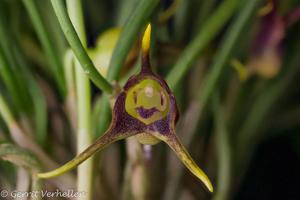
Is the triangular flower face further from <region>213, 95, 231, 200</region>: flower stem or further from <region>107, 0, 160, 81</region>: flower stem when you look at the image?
<region>213, 95, 231, 200</region>: flower stem

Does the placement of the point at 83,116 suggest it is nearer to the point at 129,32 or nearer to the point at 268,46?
the point at 129,32

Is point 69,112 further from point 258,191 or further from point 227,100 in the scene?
point 258,191

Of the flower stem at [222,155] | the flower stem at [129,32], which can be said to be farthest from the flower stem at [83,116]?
the flower stem at [222,155]

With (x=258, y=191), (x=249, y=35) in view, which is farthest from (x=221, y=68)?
(x=258, y=191)

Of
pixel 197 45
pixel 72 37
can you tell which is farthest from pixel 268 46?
pixel 72 37

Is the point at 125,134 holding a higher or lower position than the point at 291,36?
lower

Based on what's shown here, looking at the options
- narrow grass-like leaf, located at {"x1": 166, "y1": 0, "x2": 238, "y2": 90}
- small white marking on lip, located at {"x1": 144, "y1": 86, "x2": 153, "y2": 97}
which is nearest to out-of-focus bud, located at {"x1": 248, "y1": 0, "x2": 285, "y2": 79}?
narrow grass-like leaf, located at {"x1": 166, "y1": 0, "x2": 238, "y2": 90}

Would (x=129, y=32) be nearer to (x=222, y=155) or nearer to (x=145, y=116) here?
(x=145, y=116)

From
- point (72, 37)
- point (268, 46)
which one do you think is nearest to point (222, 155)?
point (268, 46)

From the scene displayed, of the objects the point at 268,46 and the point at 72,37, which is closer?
the point at 72,37
